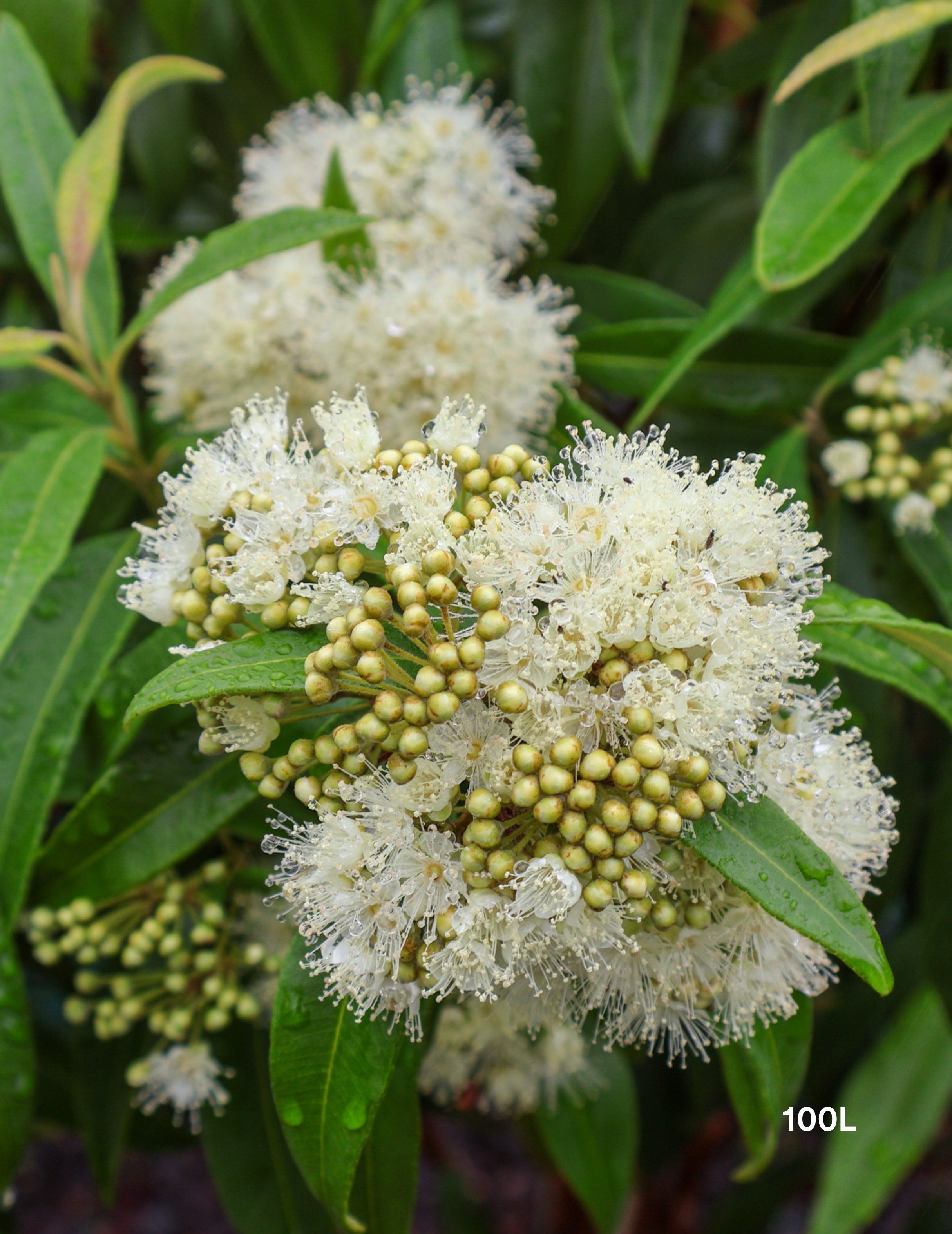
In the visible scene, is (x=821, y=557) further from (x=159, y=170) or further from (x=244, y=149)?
(x=159, y=170)

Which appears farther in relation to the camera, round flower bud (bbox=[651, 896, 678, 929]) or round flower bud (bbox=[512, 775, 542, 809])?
round flower bud (bbox=[651, 896, 678, 929])

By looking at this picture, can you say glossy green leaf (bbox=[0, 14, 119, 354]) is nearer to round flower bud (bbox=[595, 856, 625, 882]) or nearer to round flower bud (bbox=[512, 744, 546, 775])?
round flower bud (bbox=[512, 744, 546, 775])

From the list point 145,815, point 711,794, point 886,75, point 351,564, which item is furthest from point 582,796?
point 886,75

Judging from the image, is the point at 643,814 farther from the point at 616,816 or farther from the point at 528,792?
the point at 528,792

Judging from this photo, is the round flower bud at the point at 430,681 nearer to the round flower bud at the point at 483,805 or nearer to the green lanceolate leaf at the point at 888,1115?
the round flower bud at the point at 483,805

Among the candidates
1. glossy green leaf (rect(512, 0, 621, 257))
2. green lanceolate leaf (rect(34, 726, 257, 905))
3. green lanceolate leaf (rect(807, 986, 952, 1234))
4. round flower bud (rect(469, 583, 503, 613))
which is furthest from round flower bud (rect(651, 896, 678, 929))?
green lanceolate leaf (rect(807, 986, 952, 1234))

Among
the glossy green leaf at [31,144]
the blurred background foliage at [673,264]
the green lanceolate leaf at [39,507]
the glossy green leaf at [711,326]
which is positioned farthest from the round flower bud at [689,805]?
the glossy green leaf at [31,144]

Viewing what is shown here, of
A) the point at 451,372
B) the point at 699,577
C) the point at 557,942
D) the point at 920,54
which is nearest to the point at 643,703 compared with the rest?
the point at 699,577

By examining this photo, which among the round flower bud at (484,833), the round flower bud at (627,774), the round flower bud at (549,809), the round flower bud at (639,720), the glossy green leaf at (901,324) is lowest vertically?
the round flower bud at (484,833)
